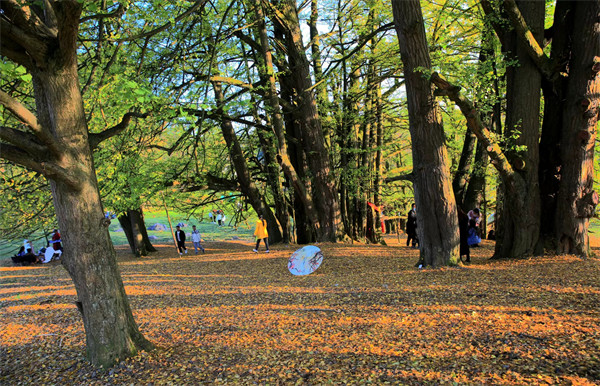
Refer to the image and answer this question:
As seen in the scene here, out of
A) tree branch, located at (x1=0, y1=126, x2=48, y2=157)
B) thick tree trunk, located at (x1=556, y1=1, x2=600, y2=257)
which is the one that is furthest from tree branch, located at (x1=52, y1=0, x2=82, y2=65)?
thick tree trunk, located at (x1=556, y1=1, x2=600, y2=257)

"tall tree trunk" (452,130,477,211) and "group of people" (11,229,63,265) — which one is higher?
"tall tree trunk" (452,130,477,211)

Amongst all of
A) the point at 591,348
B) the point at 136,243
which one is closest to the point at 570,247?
the point at 591,348

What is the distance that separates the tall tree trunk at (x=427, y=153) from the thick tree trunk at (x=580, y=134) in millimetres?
2235

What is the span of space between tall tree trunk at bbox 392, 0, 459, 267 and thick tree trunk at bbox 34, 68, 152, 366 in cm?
607

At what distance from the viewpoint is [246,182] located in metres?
16.4

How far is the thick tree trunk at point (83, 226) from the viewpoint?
163 inches

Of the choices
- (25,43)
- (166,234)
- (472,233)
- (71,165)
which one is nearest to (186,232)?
(166,234)

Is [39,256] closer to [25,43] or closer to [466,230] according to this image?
[25,43]

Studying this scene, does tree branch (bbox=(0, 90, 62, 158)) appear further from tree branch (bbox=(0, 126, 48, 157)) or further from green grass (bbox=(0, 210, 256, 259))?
green grass (bbox=(0, 210, 256, 259))

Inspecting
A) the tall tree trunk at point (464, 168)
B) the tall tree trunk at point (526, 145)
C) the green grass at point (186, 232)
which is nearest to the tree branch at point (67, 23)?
the tall tree trunk at point (526, 145)

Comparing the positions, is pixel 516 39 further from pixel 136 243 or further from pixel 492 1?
pixel 136 243

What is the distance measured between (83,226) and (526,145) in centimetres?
840

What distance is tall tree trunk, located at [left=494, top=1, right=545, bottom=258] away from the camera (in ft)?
27.3

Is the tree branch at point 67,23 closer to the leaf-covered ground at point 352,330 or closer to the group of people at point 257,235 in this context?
the leaf-covered ground at point 352,330
